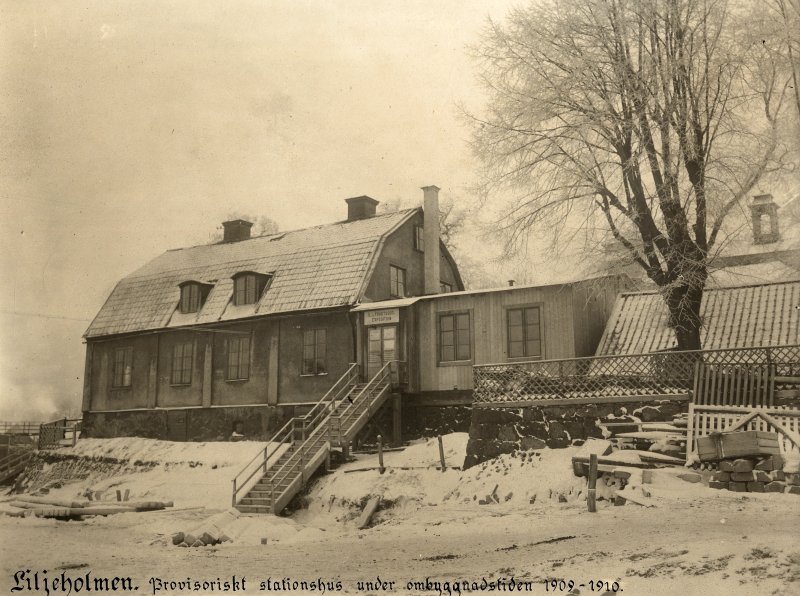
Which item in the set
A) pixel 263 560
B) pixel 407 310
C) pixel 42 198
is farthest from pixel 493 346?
pixel 42 198

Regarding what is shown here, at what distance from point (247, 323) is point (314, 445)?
7.15 m

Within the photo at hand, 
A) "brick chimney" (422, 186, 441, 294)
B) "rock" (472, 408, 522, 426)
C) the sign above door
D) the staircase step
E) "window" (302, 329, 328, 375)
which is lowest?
the staircase step

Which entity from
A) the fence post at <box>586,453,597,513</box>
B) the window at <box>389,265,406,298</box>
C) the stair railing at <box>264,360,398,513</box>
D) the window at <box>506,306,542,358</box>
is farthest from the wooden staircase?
the fence post at <box>586,453,597,513</box>

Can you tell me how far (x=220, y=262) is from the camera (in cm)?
2731

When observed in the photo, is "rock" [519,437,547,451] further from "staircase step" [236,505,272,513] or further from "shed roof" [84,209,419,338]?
"shed roof" [84,209,419,338]

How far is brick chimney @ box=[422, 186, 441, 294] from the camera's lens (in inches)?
991

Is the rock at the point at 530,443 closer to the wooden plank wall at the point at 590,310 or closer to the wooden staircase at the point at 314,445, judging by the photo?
the wooden plank wall at the point at 590,310

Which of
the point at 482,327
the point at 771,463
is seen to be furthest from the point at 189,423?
the point at 771,463

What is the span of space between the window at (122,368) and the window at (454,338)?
482 inches

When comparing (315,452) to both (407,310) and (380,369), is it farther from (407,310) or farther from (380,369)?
(407,310)

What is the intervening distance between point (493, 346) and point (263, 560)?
10.1 m

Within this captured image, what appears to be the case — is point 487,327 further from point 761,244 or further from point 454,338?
point 761,244

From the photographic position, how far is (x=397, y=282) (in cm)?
2442

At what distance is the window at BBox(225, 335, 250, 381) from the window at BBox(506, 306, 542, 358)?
8.92m
